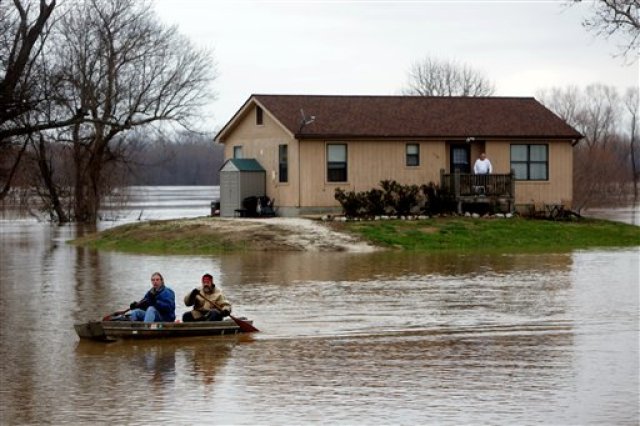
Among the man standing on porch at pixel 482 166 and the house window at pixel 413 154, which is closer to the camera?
the man standing on porch at pixel 482 166

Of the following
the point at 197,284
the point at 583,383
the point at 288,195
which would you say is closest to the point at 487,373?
the point at 583,383

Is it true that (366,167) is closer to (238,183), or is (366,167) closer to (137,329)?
(238,183)

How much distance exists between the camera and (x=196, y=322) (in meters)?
22.2

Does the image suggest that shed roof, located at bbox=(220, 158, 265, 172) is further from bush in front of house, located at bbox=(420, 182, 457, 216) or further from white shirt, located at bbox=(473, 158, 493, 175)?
white shirt, located at bbox=(473, 158, 493, 175)

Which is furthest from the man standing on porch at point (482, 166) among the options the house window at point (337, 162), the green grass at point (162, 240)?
the green grass at point (162, 240)

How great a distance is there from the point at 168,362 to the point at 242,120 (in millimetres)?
35290

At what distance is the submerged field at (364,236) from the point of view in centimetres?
4309

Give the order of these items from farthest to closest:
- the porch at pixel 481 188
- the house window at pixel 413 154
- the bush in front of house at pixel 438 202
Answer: the house window at pixel 413 154 < the porch at pixel 481 188 < the bush in front of house at pixel 438 202

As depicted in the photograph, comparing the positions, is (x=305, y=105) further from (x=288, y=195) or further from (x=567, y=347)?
(x=567, y=347)

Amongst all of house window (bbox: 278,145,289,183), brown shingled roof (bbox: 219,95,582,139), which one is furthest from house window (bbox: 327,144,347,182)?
house window (bbox: 278,145,289,183)

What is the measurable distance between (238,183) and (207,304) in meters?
29.0

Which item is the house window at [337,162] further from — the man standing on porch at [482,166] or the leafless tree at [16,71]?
the leafless tree at [16,71]

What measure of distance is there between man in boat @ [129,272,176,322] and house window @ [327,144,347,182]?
92.6ft

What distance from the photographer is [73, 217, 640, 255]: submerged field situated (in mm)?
43094
